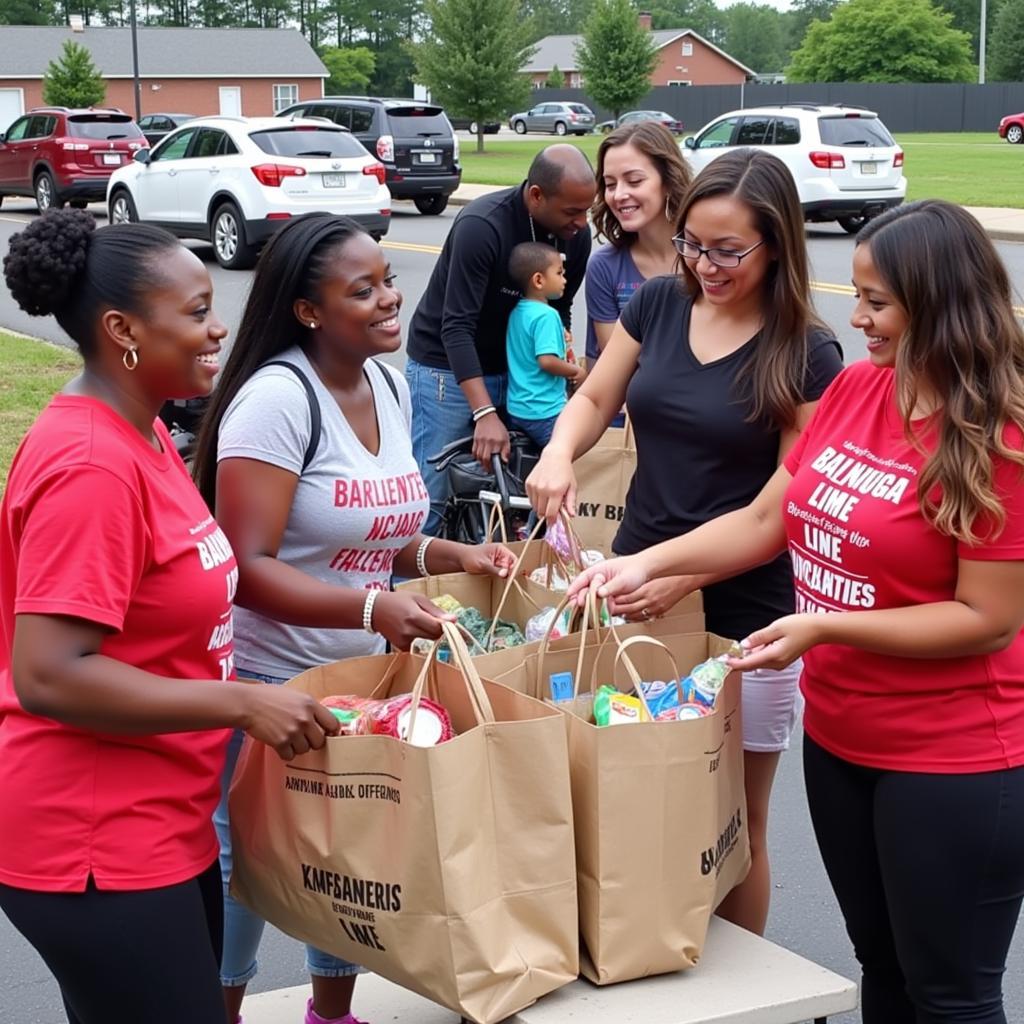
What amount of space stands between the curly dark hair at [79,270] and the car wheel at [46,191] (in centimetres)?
2238

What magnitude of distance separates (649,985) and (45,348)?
33.6 feet

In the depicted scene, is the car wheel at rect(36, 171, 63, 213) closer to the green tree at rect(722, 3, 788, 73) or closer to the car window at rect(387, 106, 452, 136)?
the car window at rect(387, 106, 452, 136)

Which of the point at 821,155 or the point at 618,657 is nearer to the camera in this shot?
the point at 618,657

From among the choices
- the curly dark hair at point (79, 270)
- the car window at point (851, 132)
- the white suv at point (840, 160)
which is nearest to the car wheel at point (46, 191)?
the white suv at point (840, 160)

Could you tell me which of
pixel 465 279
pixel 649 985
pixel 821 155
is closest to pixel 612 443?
pixel 465 279

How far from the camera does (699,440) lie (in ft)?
10.2

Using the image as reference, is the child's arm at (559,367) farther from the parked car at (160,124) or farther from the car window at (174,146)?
the parked car at (160,124)

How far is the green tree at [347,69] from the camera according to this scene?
74625mm

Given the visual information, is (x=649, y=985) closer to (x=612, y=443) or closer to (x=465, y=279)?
(x=612, y=443)

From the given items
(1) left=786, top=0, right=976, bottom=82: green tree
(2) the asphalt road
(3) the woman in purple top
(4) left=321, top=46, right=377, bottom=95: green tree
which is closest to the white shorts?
(2) the asphalt road

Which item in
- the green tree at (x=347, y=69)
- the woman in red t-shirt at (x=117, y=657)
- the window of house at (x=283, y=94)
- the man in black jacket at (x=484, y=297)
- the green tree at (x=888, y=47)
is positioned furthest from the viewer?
the green tree at (x=347, y=69)

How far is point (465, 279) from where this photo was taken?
17.1 ft

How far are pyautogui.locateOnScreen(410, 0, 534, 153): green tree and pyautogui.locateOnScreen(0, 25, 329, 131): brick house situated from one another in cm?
1976

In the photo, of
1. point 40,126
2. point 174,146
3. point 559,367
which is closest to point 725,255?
point 559,367
